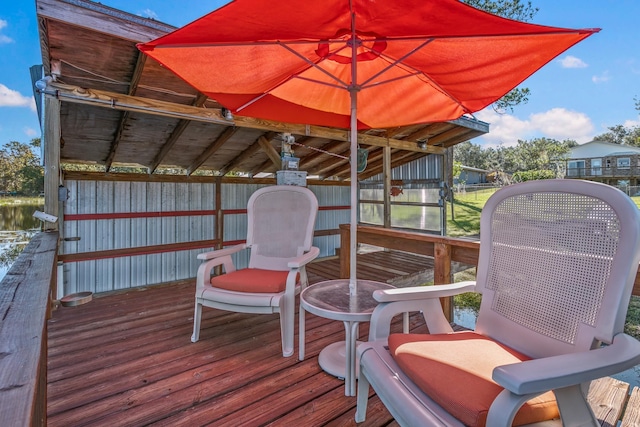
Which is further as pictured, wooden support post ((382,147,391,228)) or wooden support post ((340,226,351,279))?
wooden support post ((382,147,391,228))

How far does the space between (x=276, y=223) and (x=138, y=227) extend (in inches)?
112

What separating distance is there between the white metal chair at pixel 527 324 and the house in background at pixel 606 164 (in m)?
21.2

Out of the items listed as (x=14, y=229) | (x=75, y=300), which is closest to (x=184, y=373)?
(x=75, y=300)

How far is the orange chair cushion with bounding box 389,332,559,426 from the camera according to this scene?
940mm

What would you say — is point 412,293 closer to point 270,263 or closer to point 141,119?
point 270,263

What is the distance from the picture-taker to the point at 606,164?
852 inches

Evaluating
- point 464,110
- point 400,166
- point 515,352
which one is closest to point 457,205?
point 400,166

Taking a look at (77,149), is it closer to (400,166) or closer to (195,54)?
(195,54)

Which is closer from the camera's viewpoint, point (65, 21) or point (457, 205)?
point (65, 21)

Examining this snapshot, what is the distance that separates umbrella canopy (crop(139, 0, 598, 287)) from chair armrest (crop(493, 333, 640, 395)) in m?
1.22

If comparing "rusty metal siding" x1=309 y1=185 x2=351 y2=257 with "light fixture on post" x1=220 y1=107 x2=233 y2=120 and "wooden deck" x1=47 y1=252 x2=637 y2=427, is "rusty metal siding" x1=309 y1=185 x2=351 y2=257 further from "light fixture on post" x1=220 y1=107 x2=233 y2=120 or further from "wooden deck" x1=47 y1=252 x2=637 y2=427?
"wooden deck" x1=47 y1=252 x2=637 y2=427

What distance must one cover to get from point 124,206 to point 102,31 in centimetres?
277

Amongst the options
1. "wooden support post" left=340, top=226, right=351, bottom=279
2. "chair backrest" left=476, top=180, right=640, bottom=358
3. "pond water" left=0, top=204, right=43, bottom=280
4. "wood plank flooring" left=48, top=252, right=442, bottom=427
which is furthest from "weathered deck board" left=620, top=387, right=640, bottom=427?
"pond water" left=0, top=204, right=43, bottom=280

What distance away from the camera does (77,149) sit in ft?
14.9
